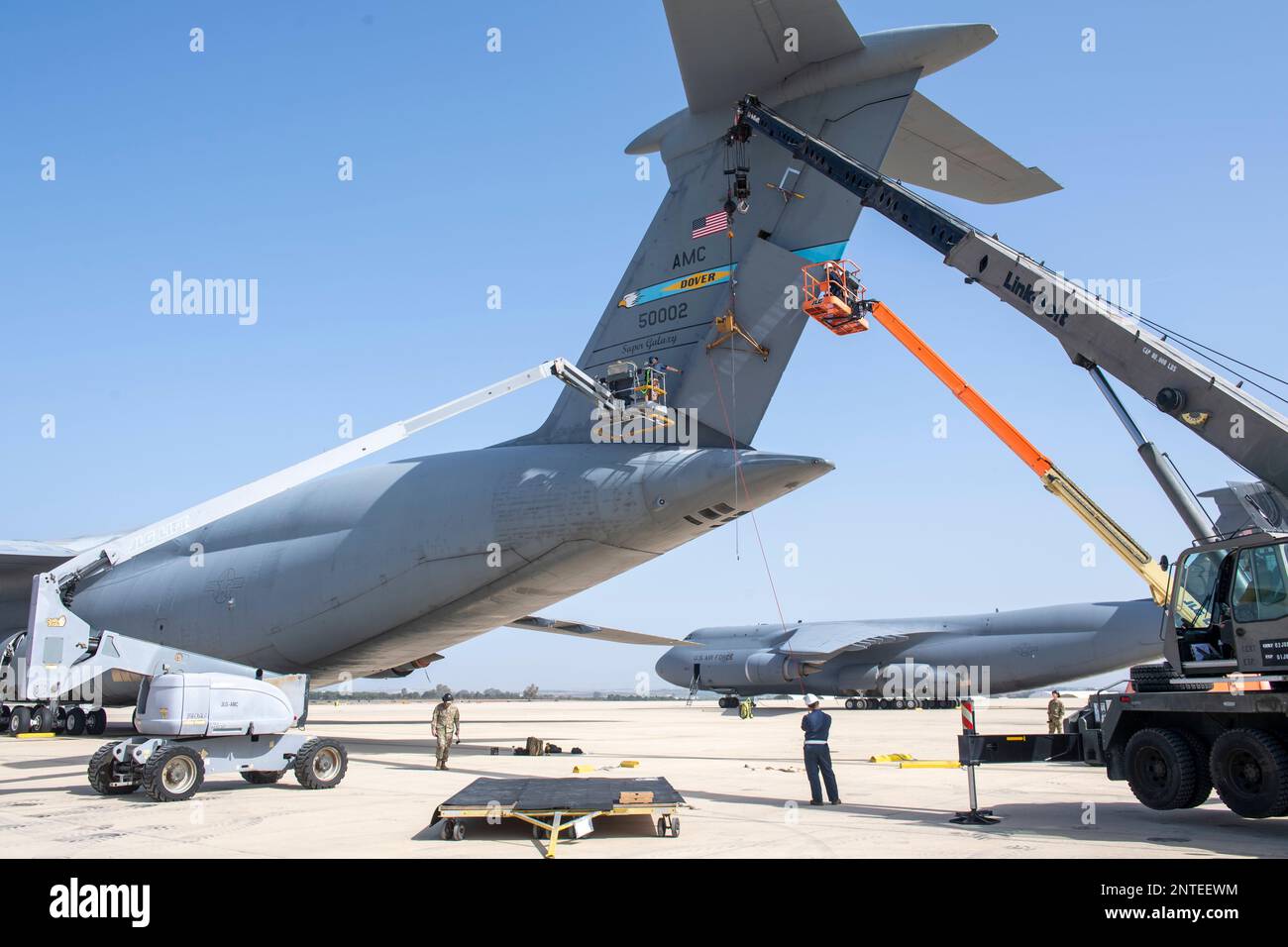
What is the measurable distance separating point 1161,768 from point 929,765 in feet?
20.2

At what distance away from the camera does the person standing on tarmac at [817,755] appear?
9477 millimetres

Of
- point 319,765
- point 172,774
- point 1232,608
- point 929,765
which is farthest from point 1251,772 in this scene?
point 172,774

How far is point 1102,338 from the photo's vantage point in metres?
8.86

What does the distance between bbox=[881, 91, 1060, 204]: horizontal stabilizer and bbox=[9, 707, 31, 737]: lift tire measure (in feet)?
61.2

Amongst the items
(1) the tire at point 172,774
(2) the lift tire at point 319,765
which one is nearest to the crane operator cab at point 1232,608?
(2) the lift tire at point 319,765

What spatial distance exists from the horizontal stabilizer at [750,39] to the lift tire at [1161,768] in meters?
8.64

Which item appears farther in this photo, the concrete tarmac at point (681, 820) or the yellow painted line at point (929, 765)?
the yellow painted line at point (929, 765)

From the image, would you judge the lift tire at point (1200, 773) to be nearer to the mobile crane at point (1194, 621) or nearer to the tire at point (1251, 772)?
the mobile crane at point (1194, 621)

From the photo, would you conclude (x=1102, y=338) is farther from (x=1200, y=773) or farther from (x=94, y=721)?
(x=94, y=721)
